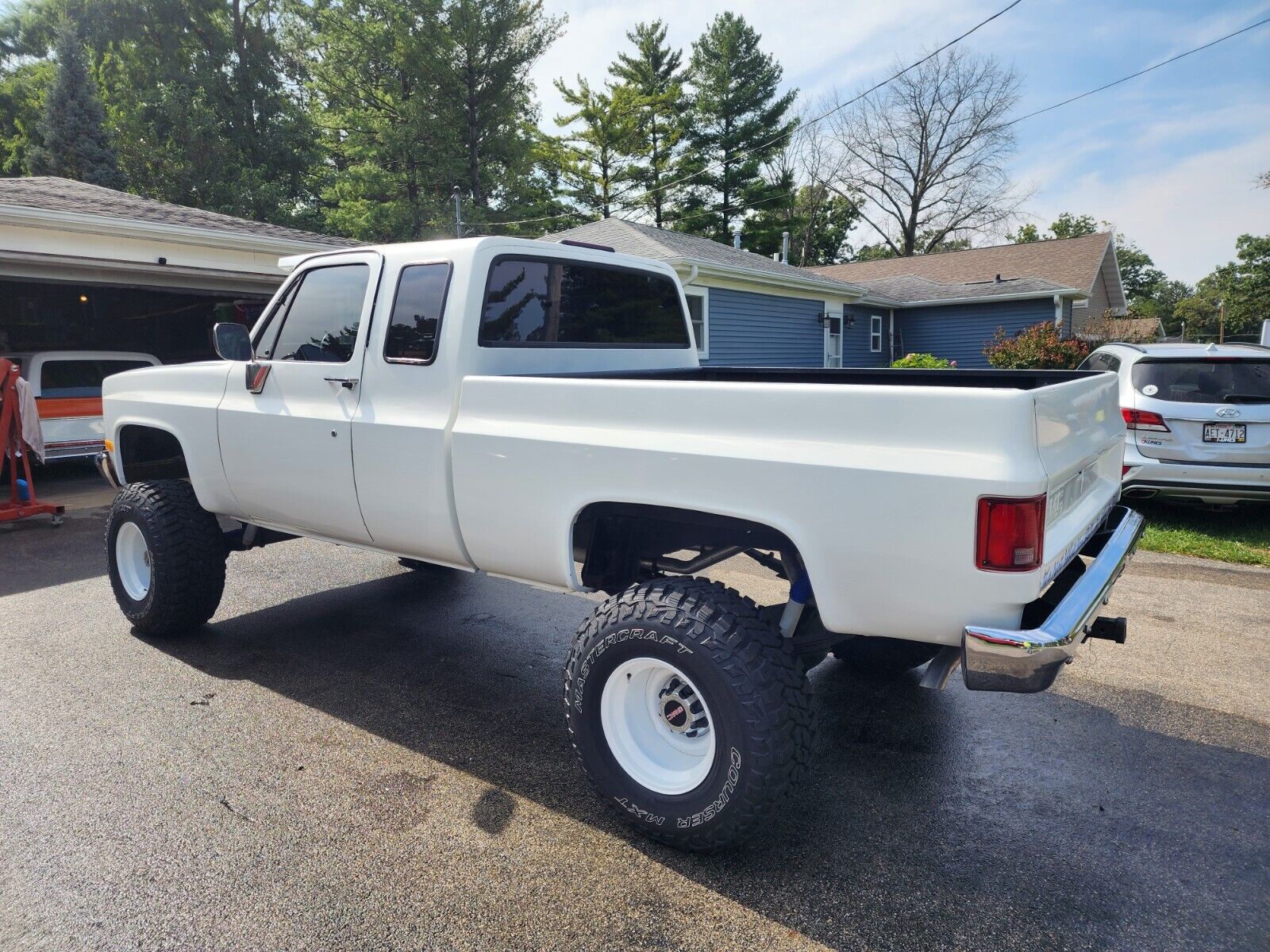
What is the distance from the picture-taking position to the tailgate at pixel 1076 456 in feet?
7.74

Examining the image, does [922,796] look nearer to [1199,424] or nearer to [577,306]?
[577,306]

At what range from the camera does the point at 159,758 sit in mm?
3332

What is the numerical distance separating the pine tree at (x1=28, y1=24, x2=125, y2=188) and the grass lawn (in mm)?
35062

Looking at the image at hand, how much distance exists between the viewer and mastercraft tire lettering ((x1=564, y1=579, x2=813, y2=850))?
2.47 m

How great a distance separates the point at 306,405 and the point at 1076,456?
333cm

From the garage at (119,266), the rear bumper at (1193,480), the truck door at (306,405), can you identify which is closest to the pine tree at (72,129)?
the garage at (119,266)

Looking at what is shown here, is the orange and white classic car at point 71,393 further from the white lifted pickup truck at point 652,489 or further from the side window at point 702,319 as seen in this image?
the side window at point 702,319

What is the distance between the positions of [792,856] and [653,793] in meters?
0.51

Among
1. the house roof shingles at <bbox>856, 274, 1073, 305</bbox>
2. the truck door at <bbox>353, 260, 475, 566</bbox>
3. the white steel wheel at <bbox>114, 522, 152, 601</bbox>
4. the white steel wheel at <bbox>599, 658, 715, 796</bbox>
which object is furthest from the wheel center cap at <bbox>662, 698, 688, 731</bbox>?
the house roof shingles at <bbox>856, 274, 1073, 305</bbox>

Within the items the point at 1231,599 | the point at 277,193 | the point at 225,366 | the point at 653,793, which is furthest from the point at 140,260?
the point at 277,193

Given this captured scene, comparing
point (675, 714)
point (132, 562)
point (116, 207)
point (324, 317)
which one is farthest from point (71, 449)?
point (675, 714)

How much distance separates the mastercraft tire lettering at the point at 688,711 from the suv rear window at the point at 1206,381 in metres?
6.10

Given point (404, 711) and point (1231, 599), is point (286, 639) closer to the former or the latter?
point (404, 711)

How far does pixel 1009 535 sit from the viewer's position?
2.14m
